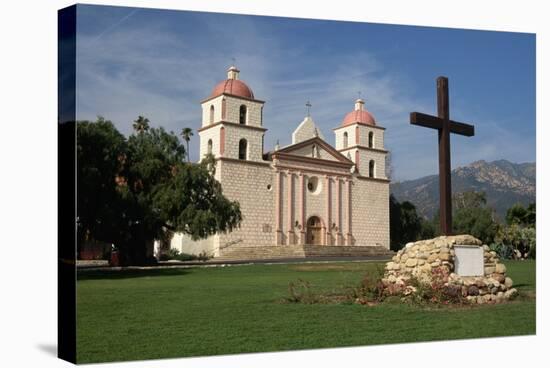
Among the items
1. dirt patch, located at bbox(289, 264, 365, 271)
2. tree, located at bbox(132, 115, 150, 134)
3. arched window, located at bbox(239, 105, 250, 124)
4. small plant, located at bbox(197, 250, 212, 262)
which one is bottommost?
dirt patch, located at bbox(289, 264, 365, 271)

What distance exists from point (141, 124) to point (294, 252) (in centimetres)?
529

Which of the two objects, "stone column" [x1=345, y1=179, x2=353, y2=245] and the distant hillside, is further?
Answer: "stone column" [x1=345, y1=179, x2=353, y2=245]

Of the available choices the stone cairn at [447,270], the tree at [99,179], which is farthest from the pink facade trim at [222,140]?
the stone cairn at [447,270]

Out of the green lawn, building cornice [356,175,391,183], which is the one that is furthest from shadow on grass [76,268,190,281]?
building cornice [356,175,391,183]

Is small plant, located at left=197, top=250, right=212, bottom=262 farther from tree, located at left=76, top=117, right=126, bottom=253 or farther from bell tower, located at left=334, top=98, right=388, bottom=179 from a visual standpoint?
bell tower, located at left=334, top=98, right=388, bottom=179

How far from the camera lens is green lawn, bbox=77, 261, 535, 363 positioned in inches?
388

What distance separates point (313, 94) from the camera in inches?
509

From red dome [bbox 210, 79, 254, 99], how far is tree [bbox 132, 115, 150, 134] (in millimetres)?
1284

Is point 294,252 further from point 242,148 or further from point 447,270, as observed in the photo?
point 447,270

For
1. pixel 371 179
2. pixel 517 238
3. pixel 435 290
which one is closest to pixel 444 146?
pixel 435 290

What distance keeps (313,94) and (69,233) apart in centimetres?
508

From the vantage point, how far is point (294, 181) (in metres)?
17.5

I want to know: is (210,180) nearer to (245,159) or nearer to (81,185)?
(245,159)

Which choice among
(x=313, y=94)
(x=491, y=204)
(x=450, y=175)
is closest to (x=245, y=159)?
(x=313, y=94)
